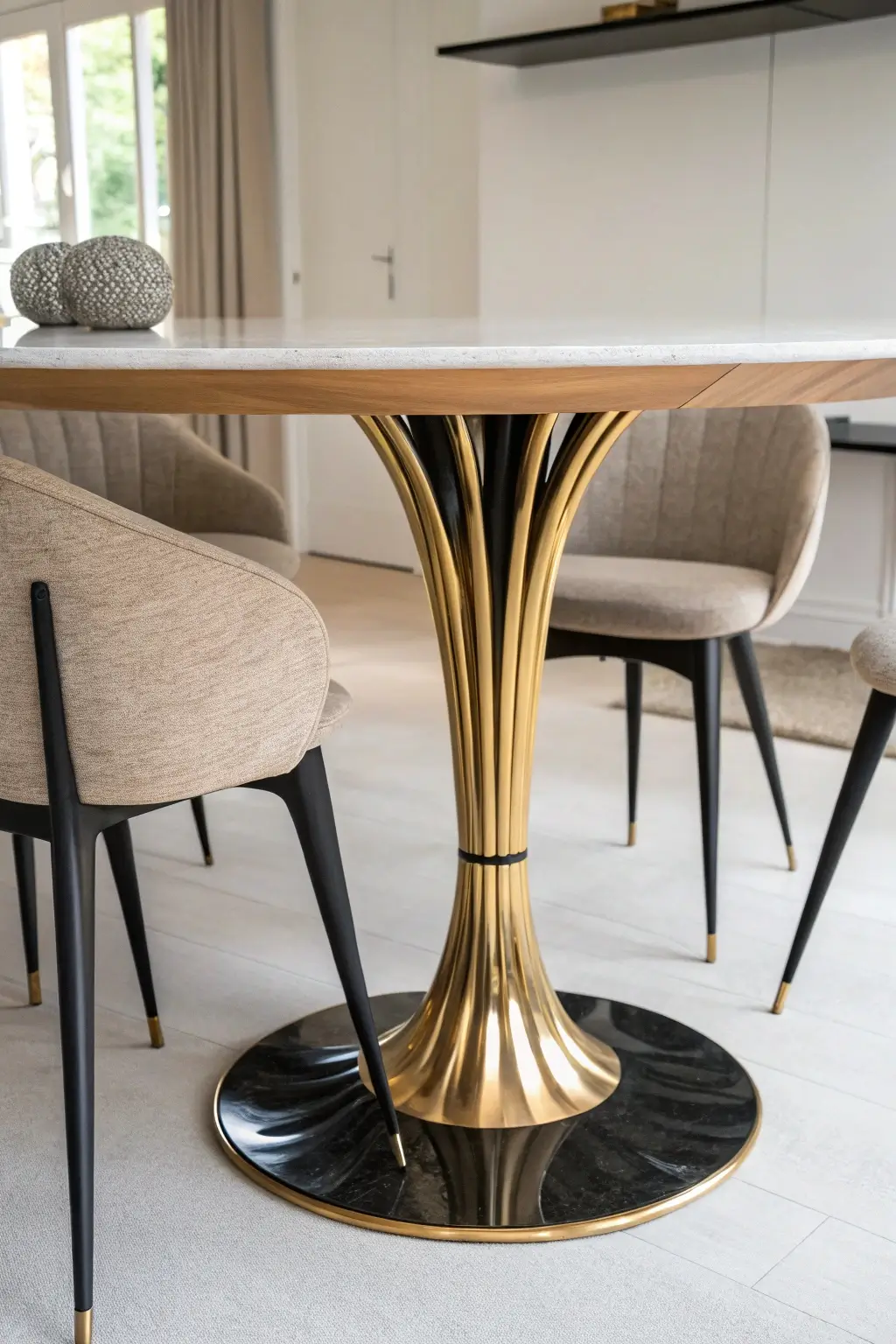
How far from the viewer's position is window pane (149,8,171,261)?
5.96m

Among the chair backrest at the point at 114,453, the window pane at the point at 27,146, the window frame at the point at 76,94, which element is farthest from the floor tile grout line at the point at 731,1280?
the window pane at the point at 27,146

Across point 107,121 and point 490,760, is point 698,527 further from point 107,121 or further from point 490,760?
point 107,121

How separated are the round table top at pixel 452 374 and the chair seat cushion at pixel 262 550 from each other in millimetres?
1138

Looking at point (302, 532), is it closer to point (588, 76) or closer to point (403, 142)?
point (403, 142)

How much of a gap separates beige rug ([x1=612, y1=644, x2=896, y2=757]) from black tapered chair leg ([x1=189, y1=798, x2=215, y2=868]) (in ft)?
4.28

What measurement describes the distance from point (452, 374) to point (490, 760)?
23.8 inches

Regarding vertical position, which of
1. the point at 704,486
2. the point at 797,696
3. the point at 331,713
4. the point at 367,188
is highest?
the point at 367,188

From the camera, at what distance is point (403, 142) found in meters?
5.19

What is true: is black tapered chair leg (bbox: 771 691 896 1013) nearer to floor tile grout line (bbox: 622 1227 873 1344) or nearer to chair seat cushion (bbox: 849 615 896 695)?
chair seat cushion (bbox: 849 615 896 695)

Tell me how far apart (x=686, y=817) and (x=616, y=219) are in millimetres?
2269

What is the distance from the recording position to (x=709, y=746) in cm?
207

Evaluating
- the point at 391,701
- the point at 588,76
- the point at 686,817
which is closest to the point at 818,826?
the point at 686,817

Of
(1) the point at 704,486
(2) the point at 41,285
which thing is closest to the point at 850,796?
(1) the point at 704,486

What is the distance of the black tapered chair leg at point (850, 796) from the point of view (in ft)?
5.77
